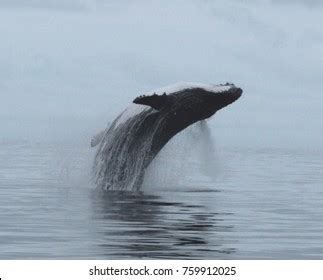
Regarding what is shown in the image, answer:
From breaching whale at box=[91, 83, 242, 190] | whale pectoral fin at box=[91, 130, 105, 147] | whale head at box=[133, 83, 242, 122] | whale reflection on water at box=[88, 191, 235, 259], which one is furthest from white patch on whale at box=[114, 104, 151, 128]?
whale reflection on water at box=[88, 191, 235, 259]

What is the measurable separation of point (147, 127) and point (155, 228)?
29.1 ft

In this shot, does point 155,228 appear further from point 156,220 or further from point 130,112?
point 130,112

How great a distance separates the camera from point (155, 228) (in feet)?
76.0

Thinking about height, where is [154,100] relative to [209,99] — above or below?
below

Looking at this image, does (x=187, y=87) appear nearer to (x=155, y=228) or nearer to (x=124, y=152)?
(x=124, y=152)

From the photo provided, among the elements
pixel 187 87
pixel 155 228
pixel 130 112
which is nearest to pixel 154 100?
pixel 187 87

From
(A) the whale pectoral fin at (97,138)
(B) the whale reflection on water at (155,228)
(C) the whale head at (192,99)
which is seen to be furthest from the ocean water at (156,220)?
(C) the whale head at (192,99)

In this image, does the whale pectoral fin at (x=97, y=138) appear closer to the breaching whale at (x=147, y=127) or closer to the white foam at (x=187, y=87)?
the breaching whale at (x=147, y=127)

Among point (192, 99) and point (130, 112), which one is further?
point (130, 112)

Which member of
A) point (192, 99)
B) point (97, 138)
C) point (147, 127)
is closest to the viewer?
point (192, 99)

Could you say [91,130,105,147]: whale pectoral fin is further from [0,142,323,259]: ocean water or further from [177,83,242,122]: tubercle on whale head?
[177,83,242,122]: tubercle on whale head

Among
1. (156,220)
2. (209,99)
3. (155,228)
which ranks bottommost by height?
(155,228)

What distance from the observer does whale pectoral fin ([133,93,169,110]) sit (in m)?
28.9

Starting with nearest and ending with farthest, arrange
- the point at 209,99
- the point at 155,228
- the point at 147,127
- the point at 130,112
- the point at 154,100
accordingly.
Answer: the point at 155,228, the point at 154,100, the point at 209,99, the point at 147,127, the point at 130,112
